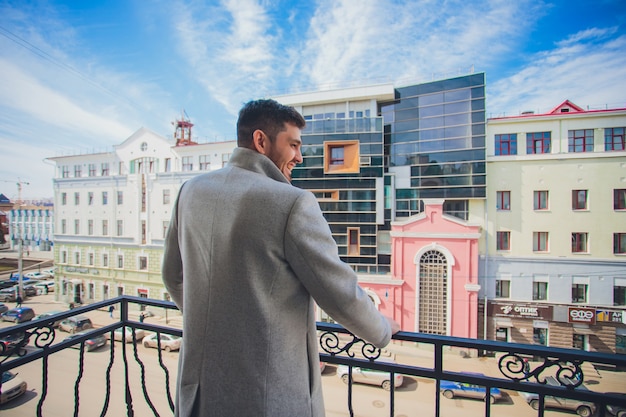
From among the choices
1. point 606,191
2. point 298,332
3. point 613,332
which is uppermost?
point 606,191

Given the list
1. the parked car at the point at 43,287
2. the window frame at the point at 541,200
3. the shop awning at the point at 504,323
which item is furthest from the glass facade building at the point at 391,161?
the parked car at the point at 43,287

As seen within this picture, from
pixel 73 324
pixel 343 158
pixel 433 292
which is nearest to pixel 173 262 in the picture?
pixel 73 324

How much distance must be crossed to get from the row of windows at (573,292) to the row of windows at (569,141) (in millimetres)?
4290

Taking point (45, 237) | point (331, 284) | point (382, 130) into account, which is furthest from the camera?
point (45, 237)

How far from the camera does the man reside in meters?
0.52

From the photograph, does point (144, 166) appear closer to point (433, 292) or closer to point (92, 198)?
point (92, 198)

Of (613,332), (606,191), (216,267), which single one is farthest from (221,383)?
(613,332)

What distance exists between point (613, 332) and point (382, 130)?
953 centimetres

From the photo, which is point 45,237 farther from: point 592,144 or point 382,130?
point 592,144

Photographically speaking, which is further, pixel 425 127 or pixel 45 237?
pixel 45 237

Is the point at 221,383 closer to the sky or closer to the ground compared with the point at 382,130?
closer to the ground

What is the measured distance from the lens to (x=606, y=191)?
847 centimetres

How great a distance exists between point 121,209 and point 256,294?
14303 millimetres

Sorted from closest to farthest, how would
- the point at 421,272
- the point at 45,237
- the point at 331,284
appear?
the point at 331,284 → the point at 421,272 → the point at 45,237
